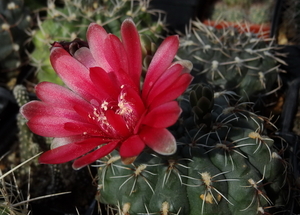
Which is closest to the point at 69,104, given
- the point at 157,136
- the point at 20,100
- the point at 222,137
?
the point at 157,136

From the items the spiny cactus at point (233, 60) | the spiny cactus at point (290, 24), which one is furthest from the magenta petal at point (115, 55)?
the spiny cactus at point (290, 24)

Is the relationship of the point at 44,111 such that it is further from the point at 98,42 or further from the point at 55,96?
the point at 98,42

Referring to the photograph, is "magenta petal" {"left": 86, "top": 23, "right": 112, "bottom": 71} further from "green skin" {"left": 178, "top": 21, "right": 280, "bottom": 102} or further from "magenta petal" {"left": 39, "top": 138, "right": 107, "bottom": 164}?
"green skin" {"left": 178, "top": 21, "right": 280, "bottom": 102}

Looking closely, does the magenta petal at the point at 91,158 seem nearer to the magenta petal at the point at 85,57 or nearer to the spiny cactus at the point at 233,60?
the magenta petal at the point at 85,57

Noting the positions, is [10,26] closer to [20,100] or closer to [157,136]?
[20,100]

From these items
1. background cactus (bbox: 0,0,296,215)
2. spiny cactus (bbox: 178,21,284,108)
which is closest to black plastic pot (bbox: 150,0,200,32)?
spiny cactus (bbox: 178,21,284,108)

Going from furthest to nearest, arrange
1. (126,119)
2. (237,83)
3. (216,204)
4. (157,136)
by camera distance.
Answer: (237,83)
(216,204)
(126,119)
(157,136)
